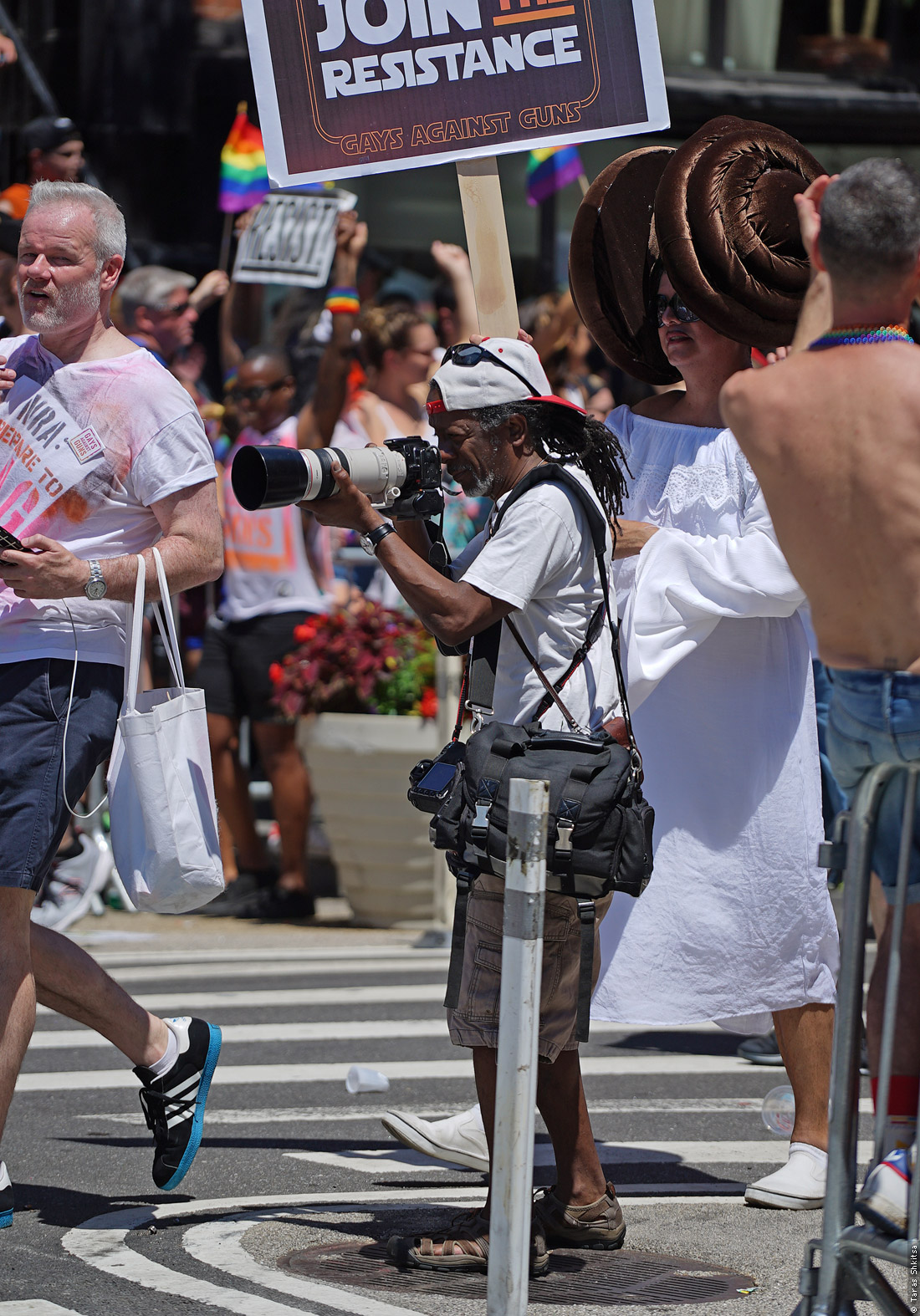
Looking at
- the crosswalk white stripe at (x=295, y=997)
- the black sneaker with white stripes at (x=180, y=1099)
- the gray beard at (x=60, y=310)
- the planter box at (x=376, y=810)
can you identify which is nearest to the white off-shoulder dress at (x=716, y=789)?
the black sneaker with white stripes at (x=180, y=1099)

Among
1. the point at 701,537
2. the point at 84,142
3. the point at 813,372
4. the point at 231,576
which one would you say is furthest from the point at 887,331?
the point at 84,142

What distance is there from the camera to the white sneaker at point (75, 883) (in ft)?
28.6

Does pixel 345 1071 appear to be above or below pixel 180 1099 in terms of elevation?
below

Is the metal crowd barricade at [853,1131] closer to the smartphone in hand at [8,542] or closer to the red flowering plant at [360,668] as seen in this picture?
the smartphone in hand at [8,542]

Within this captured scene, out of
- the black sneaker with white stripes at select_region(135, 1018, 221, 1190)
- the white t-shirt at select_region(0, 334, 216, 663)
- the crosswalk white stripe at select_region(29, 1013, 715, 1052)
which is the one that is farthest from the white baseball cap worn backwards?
the crosswalk white stripe at select_region(29, 1013, 715, 1052)

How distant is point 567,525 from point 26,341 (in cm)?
149

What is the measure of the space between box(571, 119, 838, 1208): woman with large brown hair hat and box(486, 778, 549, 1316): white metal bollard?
1554 mm

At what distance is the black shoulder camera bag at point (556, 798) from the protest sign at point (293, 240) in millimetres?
6962

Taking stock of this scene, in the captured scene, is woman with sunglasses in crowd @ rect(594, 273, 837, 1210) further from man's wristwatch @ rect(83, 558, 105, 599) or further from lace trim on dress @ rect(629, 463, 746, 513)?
man's wristwatch @ rect(83, 558, 105, 599)

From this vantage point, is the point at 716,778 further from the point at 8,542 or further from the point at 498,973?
the point at 8,542

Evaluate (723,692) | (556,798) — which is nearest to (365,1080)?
(723,692)

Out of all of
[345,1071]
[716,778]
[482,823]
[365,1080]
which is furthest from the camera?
[345,1071]

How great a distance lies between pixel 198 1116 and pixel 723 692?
1.65 metres

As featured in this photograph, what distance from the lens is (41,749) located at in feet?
14.1
